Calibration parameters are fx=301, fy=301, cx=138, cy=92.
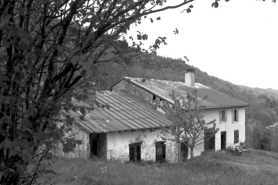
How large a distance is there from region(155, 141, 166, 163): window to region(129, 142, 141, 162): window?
156cm

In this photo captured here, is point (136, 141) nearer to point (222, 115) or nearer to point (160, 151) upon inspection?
point (160, 151)

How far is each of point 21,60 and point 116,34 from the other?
0.83 m

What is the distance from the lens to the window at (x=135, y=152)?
16.7m

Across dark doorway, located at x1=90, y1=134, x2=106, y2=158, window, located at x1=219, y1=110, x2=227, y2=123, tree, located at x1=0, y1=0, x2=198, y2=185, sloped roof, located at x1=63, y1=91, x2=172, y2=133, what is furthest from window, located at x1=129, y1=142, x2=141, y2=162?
→ tree, located at x1=0, y1=0, x2=198, y2=185

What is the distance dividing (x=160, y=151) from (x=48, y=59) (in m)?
16.6

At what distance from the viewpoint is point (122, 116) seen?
1792 cm

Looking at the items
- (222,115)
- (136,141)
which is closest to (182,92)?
(222,115)

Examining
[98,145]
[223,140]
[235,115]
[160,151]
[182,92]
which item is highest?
[182,92]

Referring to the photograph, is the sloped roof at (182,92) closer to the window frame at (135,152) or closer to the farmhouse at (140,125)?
the farmhouse at (140,125)

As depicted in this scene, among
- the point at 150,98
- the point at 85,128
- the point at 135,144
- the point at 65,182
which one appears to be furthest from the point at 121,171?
the point at 150,98

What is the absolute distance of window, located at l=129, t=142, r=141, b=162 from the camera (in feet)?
54.7

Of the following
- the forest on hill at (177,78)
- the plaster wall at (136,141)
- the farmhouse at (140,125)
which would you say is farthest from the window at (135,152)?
the forest on hill at (177,78)

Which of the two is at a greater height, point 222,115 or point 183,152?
point 222,115

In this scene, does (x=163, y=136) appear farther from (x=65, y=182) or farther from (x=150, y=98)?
(x=65, y=182)
